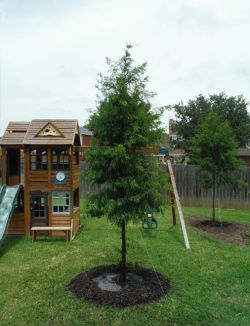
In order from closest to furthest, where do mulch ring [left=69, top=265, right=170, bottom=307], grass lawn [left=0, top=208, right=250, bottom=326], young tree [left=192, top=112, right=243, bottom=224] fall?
grass lawn [left=0, top=208, right=250, bottom=326] → mulch ring [left=69, top=265, right=170, bottom=307] → young tree [left=192, top=112, right=243, bottom=224]

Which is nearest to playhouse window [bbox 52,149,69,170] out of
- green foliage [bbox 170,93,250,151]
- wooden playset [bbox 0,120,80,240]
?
wooden playset [bbox 0,120,80,240]

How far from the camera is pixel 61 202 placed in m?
11.1

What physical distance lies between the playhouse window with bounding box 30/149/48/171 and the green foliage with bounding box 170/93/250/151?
21.1 m

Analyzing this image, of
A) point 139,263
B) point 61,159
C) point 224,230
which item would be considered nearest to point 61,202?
point 61,159

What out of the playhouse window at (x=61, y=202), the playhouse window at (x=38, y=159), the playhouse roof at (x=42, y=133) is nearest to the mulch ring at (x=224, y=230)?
the playhouse window at (x=61, y=202)

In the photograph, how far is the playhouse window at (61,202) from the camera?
1111 cm

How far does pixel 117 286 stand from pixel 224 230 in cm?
656

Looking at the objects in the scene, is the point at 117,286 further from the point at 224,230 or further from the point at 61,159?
the point at 224,230

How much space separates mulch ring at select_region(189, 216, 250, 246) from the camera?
34.2 ft

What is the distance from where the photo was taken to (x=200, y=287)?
6.50 m

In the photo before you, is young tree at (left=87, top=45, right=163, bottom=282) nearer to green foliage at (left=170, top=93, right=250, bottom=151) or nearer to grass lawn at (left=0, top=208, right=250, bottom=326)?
grass lawn at (left=0, top=208, right=250, bottom=326)

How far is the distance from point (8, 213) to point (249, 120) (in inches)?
1082

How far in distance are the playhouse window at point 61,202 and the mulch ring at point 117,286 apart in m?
4.19

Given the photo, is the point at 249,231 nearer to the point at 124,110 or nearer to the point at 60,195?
the point at 60,195
